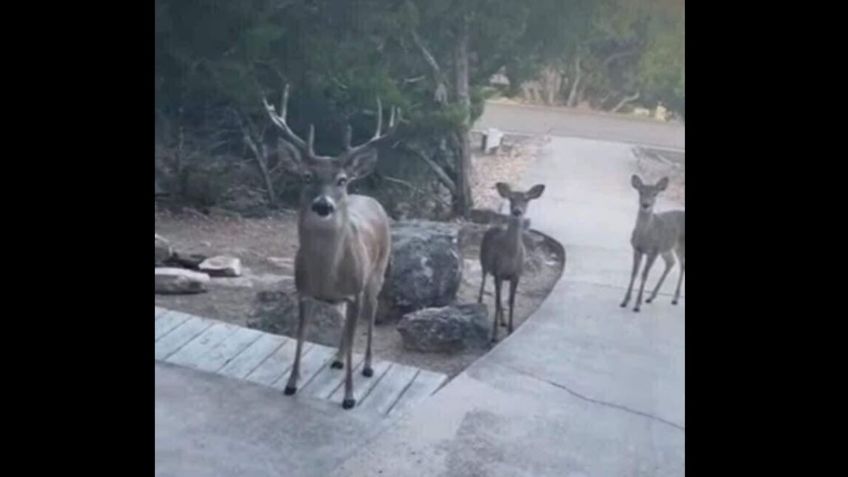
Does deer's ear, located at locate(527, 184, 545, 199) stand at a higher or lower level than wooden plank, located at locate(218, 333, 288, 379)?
higher

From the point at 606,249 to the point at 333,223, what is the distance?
2.02 ft

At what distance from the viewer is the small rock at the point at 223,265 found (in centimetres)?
214

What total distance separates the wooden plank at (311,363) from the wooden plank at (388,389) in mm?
162

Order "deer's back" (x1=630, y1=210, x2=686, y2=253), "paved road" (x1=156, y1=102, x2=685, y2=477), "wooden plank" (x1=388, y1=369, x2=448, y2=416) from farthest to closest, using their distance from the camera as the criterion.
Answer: "wooden plank" (x1=388, y1=369, x2=448, y2=416), "paved road" (x1=156, y1=102, x2=685, y2=477), "deer's back" (x1=630, y1=210, x2=686, y2=253)

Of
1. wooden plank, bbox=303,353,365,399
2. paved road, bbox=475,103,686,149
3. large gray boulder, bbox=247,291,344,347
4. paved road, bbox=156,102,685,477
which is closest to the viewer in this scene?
paved road, bbox=156,102,685,477

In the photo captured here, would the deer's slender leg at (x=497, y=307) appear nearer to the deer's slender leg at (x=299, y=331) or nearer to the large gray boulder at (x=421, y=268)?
the large gray boulder at (x=421, y=268)

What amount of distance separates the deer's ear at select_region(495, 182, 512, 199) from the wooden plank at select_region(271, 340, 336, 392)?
0.51m

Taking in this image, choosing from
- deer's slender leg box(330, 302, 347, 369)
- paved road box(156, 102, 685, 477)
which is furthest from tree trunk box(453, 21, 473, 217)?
deer's slender leg box(330, 302, 347, 369)

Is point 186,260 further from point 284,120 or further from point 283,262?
point 284,120

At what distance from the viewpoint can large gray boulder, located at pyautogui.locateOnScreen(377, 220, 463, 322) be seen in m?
2.17

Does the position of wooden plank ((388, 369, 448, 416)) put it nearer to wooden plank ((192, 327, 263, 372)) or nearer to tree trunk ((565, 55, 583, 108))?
wooden plank ((192, 327, 263, 372))

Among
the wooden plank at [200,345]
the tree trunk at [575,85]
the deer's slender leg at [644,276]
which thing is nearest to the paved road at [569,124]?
the tree trunk at [575,85]
